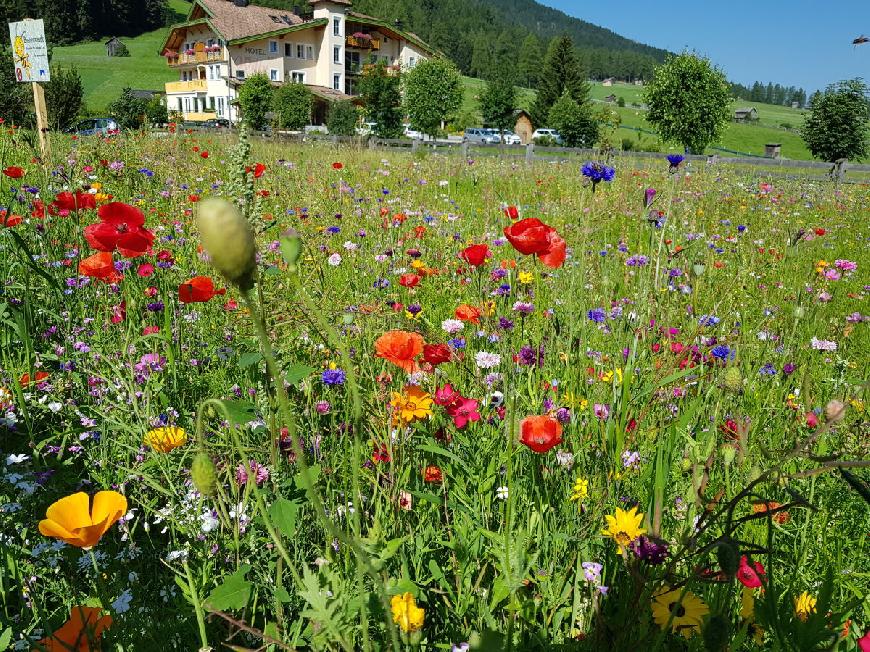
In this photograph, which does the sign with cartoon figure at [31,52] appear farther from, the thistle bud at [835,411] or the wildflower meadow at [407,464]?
the thistle bud at [835,411]

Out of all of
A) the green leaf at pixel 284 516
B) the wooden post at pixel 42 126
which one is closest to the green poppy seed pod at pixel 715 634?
the green leaf at pixel 284 516

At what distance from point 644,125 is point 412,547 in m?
77.7

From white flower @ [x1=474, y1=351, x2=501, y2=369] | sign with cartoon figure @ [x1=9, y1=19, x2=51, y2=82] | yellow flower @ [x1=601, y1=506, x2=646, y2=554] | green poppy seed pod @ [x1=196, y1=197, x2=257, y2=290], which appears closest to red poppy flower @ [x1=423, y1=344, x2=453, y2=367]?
white flower @ [x1=474, y1=351, x2=501, y2=369]

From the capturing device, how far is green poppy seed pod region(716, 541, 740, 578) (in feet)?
2.50

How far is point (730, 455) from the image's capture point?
1311mm

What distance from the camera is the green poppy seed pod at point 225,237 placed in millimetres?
479

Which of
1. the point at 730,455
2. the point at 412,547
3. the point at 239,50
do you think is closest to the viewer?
the point at 730,455

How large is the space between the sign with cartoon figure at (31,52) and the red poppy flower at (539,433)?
20.0ft

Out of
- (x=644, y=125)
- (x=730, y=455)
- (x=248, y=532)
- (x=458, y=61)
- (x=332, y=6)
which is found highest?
(x=458, y=61)

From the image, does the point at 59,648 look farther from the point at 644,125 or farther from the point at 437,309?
the point at 644,125

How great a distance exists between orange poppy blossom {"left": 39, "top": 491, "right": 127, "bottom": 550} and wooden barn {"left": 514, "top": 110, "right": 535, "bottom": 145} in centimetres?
6410

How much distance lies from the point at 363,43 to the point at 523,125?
19.1 m

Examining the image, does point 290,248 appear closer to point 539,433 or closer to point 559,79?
point 539,433

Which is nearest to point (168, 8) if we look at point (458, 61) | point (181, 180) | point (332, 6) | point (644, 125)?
point (458, 61)
